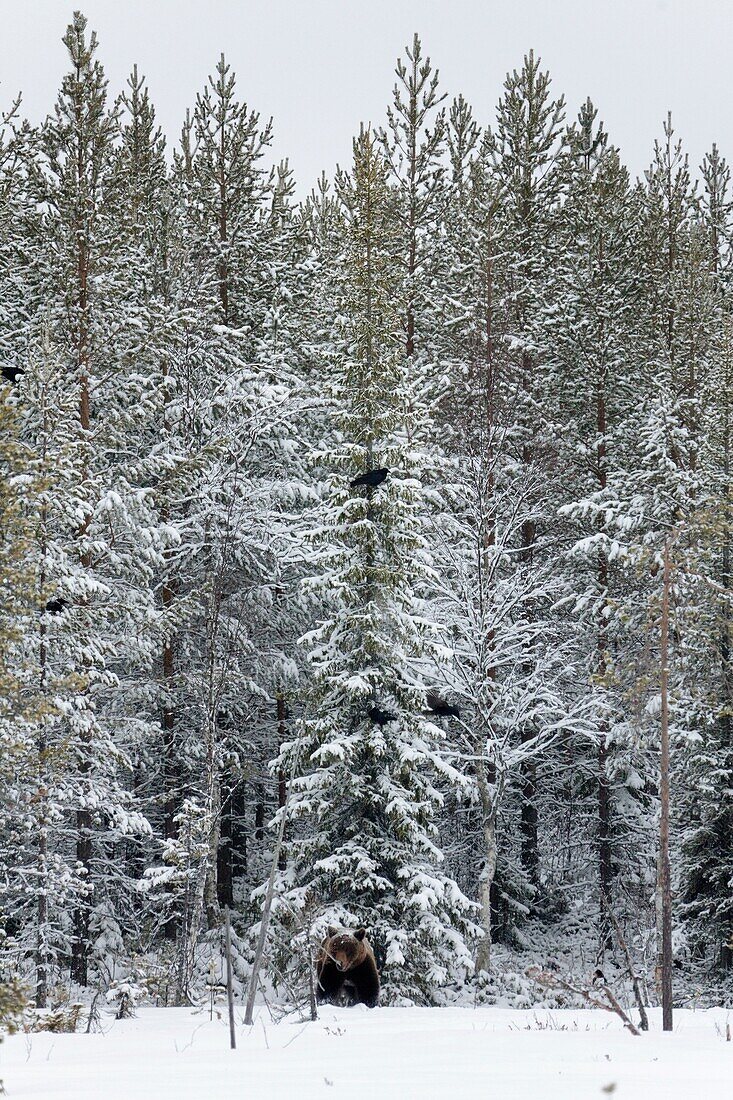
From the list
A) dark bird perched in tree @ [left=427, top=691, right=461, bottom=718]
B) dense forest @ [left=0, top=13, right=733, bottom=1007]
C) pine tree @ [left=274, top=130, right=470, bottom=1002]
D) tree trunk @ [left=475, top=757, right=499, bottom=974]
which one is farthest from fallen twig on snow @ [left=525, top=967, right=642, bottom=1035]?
dark bird perched in tree @ [left=427, top=691, right=461, bottom=718]

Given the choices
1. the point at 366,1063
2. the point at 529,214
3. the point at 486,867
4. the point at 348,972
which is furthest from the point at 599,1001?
the point at 529,214

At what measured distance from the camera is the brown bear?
52.0ft

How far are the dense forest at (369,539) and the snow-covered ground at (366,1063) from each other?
4735 mm

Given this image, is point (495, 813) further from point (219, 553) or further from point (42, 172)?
point (42, 172)

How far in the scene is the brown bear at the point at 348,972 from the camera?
52.0ft

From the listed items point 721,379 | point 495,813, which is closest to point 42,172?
point 721,379

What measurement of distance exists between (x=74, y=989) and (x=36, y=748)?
569 centimetres

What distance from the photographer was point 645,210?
29859 millimetres

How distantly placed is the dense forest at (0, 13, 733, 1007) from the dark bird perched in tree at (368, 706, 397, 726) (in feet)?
0.18

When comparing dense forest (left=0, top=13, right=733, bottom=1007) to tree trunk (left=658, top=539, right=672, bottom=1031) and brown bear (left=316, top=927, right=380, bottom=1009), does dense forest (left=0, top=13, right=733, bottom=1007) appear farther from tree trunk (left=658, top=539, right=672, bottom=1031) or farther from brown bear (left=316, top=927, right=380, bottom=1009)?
tree trunk (left=658, top=539, right=672, bottom=1031)

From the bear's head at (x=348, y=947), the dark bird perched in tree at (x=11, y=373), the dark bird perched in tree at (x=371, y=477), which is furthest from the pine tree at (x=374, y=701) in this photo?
the dark bird perched in tree at (x=11, y=373)

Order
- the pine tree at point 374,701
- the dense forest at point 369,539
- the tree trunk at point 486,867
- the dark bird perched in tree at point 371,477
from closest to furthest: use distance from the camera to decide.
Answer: the pine tree at point 374,701 → the dense forest at point 369,539 → the dark bird perched in tree at point 371,477 → the tree trunk at point 486,867

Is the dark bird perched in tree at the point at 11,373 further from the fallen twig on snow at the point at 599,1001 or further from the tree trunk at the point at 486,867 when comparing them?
the fallen twig on snow at the point at 599,1001

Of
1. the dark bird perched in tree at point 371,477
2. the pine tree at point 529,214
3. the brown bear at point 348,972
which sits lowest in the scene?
the brown bear at point 348,972
